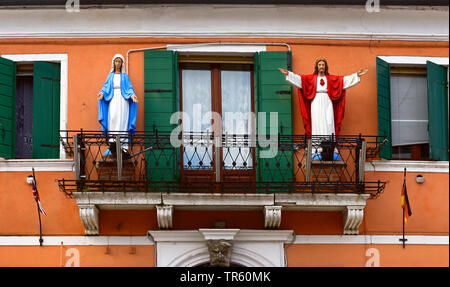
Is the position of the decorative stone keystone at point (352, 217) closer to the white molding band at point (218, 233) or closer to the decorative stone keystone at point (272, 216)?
the decorative stone keystone at point (272, 216)

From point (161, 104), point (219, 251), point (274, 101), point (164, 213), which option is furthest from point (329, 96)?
point (164, 213)

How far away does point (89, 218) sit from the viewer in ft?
53.0

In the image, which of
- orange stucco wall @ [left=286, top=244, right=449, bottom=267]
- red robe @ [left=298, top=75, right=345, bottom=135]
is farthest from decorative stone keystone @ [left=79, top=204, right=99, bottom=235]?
red robe @ [left=298, top=75, right=345, bottom=135]

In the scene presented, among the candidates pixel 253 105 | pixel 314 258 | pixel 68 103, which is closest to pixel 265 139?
pixel 253 105

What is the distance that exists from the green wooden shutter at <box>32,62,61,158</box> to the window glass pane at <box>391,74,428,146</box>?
5.46 metres

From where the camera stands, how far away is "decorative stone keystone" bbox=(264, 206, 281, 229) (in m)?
16.1

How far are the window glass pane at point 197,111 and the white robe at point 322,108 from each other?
5.12ft

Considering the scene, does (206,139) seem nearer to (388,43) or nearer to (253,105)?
(253,105)

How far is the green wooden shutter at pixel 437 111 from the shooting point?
17.2m

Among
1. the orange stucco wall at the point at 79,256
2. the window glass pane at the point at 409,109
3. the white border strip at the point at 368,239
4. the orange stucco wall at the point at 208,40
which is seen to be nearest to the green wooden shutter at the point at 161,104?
the orange stucco wall at the point at 208,40

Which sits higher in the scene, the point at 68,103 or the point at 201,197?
the point at 68,103

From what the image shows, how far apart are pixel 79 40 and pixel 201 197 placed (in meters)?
3.48

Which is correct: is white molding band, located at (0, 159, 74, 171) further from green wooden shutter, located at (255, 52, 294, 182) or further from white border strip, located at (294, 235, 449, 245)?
white border strip, located at (294, 235, 449, 245)

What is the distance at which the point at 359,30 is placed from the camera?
17547 millimetres
